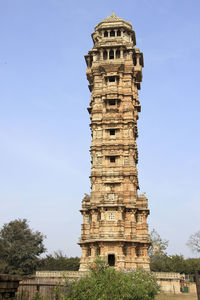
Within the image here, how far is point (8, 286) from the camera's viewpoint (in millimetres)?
9219

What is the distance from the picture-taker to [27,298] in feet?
66.7

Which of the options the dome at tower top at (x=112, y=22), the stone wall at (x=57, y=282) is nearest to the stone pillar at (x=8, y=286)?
the stone wall at (x=57, y=282)

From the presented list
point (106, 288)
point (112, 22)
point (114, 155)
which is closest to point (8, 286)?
point (106, 288)

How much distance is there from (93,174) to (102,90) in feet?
45.4

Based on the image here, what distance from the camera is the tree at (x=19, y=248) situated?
43.9 metres

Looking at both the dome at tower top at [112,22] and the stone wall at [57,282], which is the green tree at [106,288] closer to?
the stone wall at [57,282]

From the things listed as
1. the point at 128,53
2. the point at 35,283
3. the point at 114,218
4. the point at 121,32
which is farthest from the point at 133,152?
the point at 35,283

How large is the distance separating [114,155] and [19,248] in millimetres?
18637

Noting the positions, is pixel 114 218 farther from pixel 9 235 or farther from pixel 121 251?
→ pixel 9 235

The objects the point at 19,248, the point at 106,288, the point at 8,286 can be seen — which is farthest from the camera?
the point at 19,248

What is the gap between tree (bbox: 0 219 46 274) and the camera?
144ft

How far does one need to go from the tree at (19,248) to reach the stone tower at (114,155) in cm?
743

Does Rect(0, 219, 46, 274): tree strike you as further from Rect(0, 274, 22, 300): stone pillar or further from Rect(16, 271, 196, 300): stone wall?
Rect(0, 274, 22, 300): stone pillar

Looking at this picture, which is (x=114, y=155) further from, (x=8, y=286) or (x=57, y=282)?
(x=8, y=286)
